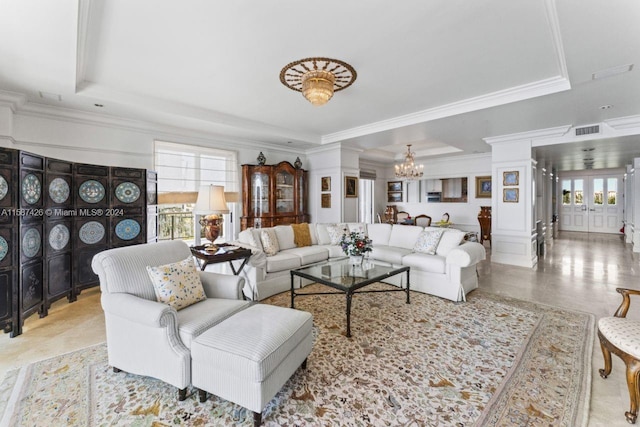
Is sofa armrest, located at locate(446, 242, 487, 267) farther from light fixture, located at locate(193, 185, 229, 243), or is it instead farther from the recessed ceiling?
light fixture, located at locate(193, 185, 229, 243)

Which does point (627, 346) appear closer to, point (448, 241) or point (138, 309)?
point (448, 241)

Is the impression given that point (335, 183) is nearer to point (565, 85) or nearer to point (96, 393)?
point (565, 85)

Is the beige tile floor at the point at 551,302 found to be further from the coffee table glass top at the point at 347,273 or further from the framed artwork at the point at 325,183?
the framed artwork at the point at 325,183

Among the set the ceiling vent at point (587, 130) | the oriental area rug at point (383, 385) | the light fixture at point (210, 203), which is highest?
the ceiling vent at point (587, 130)

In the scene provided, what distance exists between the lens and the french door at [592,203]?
10.2 m

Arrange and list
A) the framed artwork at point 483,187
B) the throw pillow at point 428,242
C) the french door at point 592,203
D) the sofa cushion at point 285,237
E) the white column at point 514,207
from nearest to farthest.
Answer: the throw pillow at point 428,242 < the sofa cushion at point 285,237 < the white column at point 514,207 < the framed artwork at point 483,187 < the french door at point 592,203

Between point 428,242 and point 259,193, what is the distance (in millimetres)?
3412

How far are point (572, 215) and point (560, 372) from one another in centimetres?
1198

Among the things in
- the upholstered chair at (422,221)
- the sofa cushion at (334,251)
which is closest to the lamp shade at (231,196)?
the sofa cushion at (334,251)

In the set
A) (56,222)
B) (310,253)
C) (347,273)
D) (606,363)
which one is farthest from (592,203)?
(56,222)

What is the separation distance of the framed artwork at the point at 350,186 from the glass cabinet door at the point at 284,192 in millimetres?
1247

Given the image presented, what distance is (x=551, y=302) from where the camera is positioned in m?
3.63

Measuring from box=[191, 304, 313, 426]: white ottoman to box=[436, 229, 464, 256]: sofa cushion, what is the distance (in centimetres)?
290

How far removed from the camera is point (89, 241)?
12.5ft
